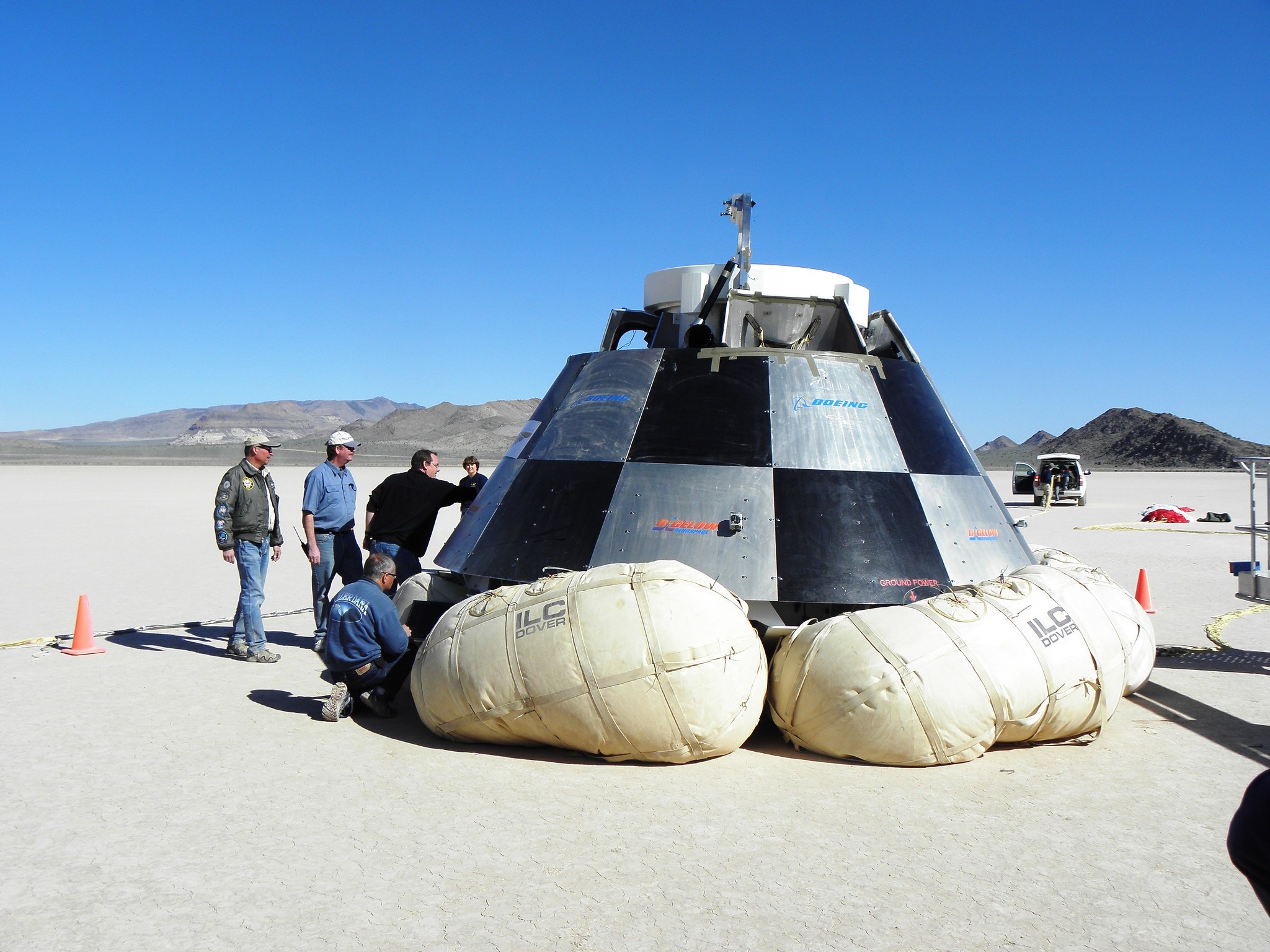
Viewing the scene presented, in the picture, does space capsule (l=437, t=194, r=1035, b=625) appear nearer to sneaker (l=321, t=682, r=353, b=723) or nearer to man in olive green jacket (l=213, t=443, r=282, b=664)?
sneaker (l=321, t=682, r=353, b=723)

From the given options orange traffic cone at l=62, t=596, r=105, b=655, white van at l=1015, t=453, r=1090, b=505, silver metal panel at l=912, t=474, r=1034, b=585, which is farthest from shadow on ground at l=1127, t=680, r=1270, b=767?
white van at l=1015, t=453, r=1090, b=505

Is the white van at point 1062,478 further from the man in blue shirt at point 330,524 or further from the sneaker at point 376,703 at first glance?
the sneaker at point 376,703

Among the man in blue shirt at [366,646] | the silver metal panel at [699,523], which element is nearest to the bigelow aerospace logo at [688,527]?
the silver metal panel at [699,523]

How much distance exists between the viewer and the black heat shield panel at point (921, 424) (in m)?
6.50

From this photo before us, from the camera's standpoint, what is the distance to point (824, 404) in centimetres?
642

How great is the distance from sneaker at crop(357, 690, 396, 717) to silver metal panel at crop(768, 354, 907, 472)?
9.03ft

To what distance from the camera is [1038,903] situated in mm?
3611

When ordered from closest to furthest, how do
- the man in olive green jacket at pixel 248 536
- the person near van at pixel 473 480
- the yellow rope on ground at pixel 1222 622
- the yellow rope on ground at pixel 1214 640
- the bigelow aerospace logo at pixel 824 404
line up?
1. the bigelow aerospace logo at pixel 824 404
2. the man in olive green jacket at pixel 248 536
3. the person near van at pixel 473 480
4. the yellow rope on ground at pixel 1214 640
5. the yellow rope on ground at pixel 1222 622

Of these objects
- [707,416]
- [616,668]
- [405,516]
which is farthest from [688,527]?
[405,516]

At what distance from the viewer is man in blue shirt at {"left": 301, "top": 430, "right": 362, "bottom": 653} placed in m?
7.78

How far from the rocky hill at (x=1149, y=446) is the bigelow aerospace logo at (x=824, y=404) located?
79393mm

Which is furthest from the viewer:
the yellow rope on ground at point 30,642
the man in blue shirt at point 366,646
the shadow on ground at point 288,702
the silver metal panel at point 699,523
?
the yellow rope on ground at point 30,642

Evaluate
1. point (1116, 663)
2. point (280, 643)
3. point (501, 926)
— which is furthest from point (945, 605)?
point (280, 643)

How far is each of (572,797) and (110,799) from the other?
2.10 meters
